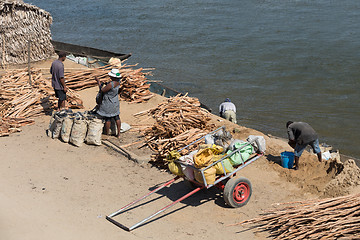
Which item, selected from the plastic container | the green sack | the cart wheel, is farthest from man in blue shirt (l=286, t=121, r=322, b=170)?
the cart wheel

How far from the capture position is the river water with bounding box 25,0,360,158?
18359mm

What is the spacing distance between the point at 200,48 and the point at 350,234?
20.8m

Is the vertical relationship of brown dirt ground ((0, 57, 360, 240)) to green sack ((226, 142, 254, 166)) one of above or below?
below

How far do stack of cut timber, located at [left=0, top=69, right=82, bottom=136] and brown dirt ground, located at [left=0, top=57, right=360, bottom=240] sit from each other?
33.4 inches

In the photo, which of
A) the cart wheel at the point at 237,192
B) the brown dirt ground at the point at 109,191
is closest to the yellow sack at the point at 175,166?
the brown dirt ground at the point at 109,191

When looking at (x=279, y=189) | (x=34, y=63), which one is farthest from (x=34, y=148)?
(x=34, y=63)

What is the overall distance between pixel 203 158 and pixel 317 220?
6.73 feet

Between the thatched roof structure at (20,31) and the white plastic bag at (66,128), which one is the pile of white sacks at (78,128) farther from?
the thatched roof structure at (20,31)

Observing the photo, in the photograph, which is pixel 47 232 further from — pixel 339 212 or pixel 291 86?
pixel 291 86

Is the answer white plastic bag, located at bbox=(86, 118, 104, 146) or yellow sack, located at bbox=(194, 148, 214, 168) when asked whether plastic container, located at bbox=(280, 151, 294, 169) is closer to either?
yellow sack, located at bbox=(194, 148, 214, 168)

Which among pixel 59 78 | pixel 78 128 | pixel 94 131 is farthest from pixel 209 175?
pixel 59 78

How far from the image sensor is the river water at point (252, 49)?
1836 centimetres

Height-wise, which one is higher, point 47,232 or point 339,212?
point 339,212

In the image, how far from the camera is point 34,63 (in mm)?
17828
